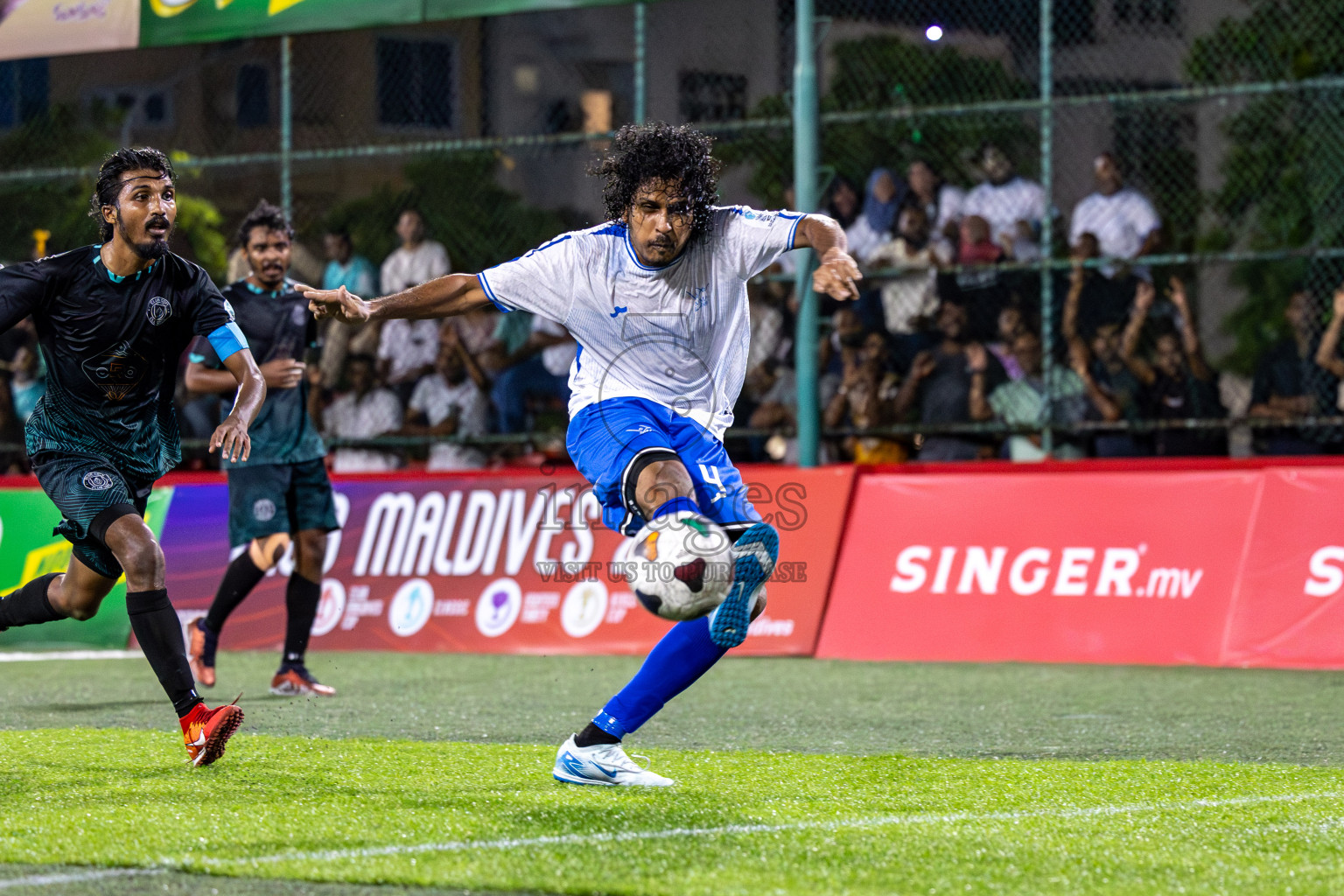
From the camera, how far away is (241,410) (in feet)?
20.6

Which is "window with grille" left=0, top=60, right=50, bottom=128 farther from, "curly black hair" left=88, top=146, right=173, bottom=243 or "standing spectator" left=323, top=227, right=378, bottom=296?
"curly black hair" left=88, top=146, right=173, bottom=243

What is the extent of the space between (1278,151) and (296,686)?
7.07 m

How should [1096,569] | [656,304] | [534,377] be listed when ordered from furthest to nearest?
1. [534,377]
2. [1096,569]
3. [656,304]

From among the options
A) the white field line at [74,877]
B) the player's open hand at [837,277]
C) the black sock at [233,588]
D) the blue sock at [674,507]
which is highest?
the player's open hand at [837,277]

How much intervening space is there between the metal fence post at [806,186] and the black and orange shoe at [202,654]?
409cm

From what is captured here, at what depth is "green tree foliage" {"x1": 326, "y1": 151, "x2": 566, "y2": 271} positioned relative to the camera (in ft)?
45.3

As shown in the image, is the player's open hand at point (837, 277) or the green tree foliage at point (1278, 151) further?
the green tree foliage at point (1278, 151)

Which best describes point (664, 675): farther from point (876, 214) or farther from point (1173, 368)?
point (876, 214)

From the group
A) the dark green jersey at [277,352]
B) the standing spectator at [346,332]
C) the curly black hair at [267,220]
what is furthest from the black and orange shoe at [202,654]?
the standing spectator at [346,332]

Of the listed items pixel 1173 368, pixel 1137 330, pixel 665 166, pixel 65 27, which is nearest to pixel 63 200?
pixel 65 27

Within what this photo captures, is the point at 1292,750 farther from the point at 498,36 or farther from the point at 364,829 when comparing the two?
the point at 498,36

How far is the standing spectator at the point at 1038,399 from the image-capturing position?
11555 mm

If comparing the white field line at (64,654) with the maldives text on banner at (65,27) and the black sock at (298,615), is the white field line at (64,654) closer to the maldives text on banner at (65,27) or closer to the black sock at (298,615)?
the black sock at (298,615)

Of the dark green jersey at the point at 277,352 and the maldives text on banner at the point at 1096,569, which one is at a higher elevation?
the dark green jersey at the point at 277,352
